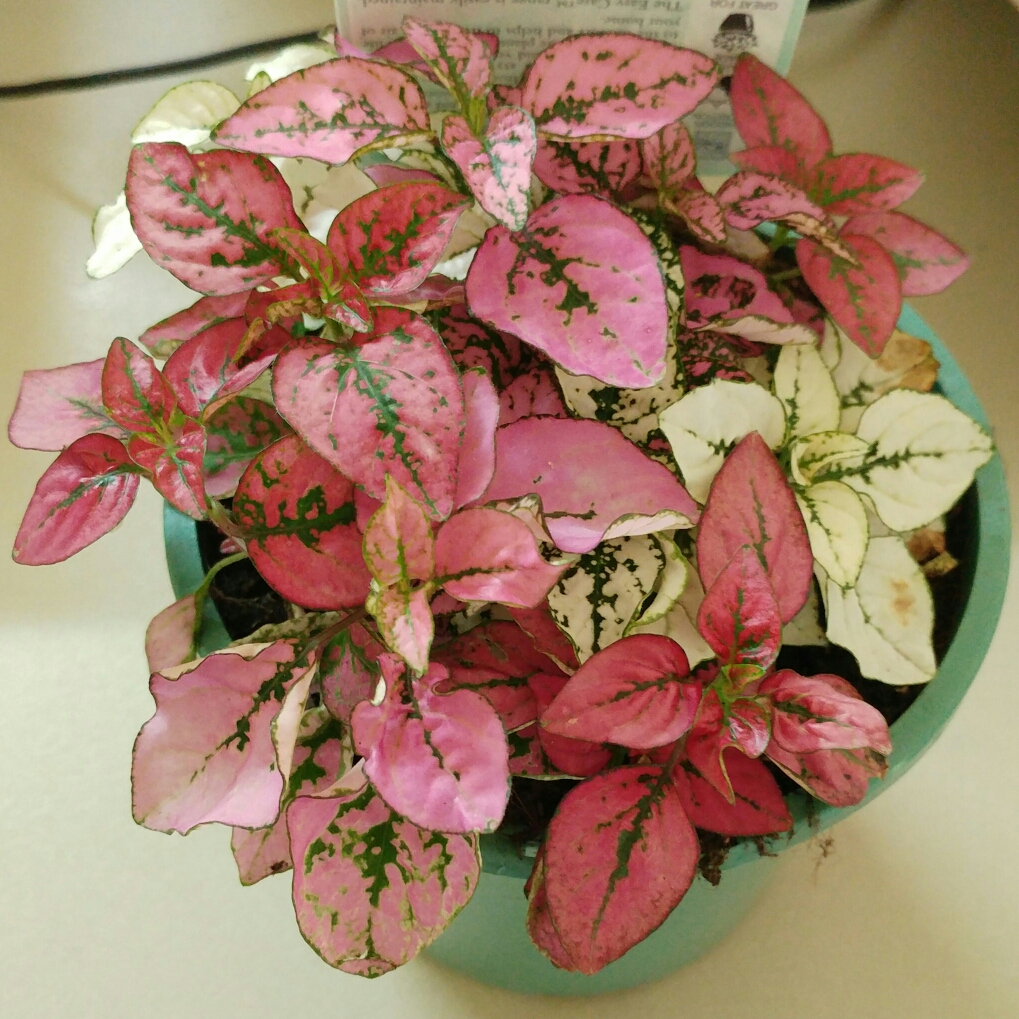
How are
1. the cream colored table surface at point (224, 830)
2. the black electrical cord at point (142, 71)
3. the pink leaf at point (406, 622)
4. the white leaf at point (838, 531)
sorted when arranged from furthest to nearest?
the black electrical cord at point (142, 71) < the cream colored table surface at point (224, 830) < the white leaf at point (838, 531) < the pink leaf at point (406, 622)

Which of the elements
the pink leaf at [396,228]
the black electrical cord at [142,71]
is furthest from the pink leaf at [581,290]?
the black electrical cord at [142,71]

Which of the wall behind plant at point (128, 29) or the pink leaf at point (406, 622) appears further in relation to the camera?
the wall behind plant at point (128, 29)

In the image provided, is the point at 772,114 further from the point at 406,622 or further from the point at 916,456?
the point at 406,622

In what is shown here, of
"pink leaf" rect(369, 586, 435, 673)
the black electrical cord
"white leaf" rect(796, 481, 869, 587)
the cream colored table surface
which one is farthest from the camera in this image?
the black electrical cord

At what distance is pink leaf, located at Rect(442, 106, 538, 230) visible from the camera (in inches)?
13.4

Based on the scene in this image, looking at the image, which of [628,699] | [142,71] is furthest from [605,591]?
[142,71]

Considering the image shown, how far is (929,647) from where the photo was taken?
17.0 inches

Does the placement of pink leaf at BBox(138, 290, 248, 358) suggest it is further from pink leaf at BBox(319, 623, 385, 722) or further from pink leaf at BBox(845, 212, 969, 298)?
pink leaf at BBox(845, 212, 969, 298)

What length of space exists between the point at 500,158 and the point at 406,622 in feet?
0.57

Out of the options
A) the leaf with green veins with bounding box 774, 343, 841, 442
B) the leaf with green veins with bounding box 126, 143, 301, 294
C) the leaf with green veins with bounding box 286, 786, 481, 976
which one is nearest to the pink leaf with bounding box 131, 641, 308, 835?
the leaf with green veins with bounding box 286, 786, 481, 976

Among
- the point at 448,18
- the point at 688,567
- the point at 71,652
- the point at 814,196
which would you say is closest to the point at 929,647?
the point at 688,567

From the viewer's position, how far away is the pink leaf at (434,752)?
313 mm

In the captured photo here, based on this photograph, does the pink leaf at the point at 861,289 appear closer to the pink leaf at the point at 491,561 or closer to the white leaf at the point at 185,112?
the pink leaf at the point at 491,561

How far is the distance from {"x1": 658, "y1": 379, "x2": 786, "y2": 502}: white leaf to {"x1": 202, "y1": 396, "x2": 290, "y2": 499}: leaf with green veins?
0.19m
